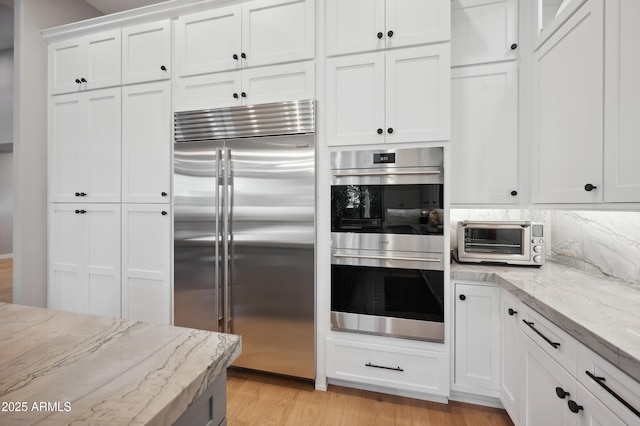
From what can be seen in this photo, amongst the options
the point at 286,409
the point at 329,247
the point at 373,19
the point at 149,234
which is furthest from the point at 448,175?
the point at 149,234

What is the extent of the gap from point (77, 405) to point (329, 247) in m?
1.50

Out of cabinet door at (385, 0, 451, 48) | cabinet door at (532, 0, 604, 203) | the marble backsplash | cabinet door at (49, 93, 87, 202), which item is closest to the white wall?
cabinet door at (49, 93, 87, 202)

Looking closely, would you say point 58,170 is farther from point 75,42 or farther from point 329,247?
point 329,247

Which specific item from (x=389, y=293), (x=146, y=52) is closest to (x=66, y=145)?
(x=146, y=52)

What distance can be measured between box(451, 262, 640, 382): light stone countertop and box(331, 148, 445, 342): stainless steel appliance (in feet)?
0.85

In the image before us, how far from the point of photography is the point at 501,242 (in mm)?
1878

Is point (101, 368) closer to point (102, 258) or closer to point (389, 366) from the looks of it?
point (389, 366)

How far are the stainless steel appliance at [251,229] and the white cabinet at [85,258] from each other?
0.63 meters

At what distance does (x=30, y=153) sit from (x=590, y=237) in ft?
14.0

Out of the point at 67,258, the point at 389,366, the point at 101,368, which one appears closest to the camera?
the point at 101,368

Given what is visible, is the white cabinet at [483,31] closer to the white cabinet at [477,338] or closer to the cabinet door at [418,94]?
the cabinet door at [418,94]

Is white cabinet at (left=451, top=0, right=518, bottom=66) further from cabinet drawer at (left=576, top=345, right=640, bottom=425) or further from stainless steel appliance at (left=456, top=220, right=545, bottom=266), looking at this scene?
cabinet drawer at (left=576, top=345, right=640, bottom=425)

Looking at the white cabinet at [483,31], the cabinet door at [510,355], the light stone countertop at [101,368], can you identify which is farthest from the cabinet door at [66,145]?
the cabinet door at [510,355]

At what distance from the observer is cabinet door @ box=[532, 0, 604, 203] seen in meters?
1.29
